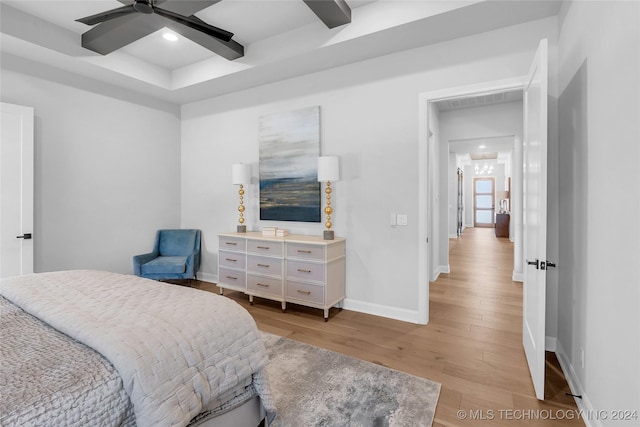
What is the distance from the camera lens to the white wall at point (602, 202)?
4.18 ft

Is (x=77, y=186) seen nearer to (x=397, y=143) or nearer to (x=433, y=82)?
(x=397, y=143)

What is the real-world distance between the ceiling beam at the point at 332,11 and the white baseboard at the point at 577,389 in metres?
3.17

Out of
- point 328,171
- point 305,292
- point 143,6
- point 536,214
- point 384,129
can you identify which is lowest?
point 305,292

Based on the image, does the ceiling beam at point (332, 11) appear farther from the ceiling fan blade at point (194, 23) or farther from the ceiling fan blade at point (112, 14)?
the ceiling fan blade at point (112, 14)

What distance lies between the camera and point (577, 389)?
194 centimetres

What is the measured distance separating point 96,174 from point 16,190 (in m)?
0.86

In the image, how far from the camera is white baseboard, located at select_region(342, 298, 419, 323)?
320 centimetres

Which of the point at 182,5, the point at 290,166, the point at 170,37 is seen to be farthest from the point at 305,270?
the point at 170,37

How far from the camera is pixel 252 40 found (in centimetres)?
344

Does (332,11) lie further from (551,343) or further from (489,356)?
(551,343)

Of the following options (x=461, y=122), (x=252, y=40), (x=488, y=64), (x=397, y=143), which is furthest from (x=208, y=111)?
(x=461, y=122)

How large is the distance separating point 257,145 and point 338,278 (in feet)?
6.74

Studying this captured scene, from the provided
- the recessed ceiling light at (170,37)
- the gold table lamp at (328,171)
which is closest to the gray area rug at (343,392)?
the gold table lamp at (328,171)

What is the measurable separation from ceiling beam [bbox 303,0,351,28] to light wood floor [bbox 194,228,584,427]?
282cm
